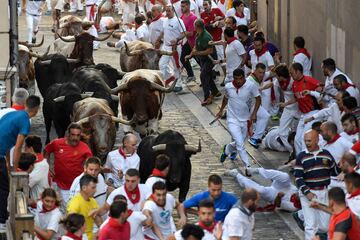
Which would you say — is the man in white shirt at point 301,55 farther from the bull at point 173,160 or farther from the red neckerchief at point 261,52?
the bull at point 173,160

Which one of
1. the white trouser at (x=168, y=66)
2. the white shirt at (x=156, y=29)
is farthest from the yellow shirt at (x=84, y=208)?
the white shirt at (x=156, y=29)

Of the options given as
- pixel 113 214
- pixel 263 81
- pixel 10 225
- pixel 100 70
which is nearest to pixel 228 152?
pixel 263 81

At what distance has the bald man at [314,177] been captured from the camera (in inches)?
744

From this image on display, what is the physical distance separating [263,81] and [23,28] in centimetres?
1692

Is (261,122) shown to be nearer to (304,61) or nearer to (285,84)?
(285,84)

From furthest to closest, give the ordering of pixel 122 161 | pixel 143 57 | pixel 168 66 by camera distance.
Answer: pixel 168 66 → pixel 143 57 → pixel 122 161

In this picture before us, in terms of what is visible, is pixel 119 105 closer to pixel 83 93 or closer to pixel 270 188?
pixel 83 93

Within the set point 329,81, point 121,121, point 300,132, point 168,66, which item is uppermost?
point 329,81

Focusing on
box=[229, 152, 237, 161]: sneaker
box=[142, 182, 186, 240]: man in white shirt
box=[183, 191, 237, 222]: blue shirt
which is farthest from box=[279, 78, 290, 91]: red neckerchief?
box=[183, 191, 237, 222]: blue shirt

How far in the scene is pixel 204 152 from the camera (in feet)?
85.8

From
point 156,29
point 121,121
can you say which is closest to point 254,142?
point 121,121

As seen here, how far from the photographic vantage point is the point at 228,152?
81.0 feet

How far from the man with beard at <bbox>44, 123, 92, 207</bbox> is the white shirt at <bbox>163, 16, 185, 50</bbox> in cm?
1217

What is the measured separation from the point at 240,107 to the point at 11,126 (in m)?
6.60
